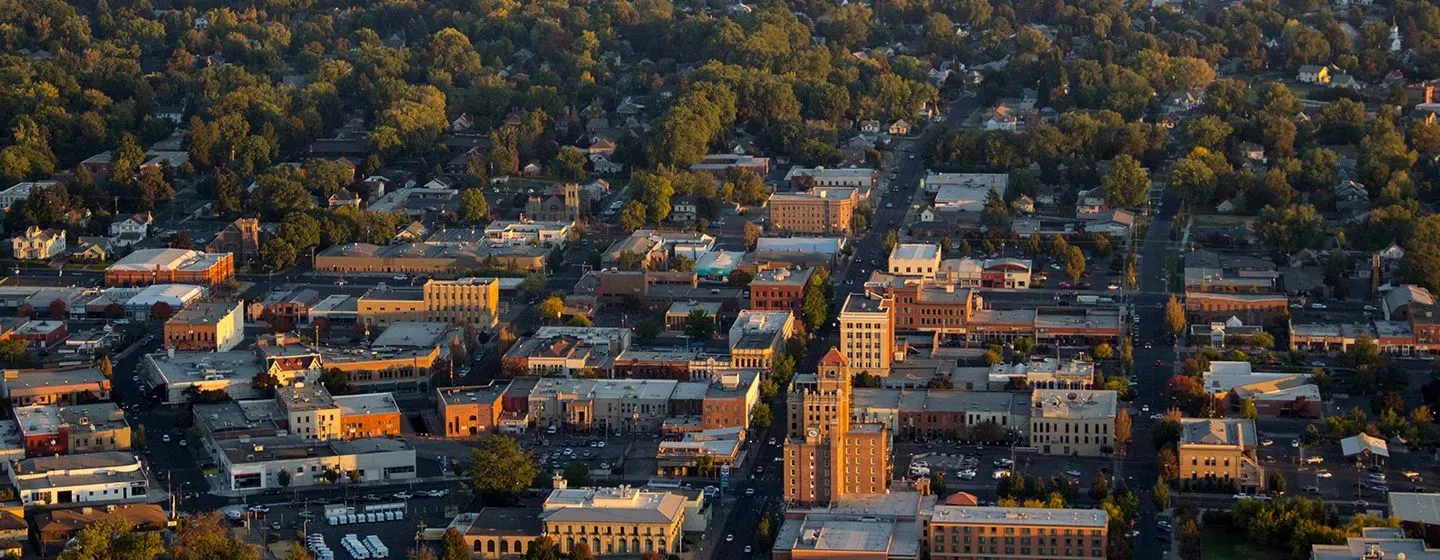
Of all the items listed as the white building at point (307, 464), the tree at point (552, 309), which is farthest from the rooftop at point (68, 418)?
the tree at point (552, 309)

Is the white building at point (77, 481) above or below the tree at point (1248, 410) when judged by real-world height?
above

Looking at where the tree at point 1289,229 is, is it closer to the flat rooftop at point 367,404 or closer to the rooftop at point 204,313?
the flat rooftop at point 367,404

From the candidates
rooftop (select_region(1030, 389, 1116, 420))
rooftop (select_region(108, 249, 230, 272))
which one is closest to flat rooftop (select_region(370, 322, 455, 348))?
rooftop (select_region(108, 249, 230, 272))

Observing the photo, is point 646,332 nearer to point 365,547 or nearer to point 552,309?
point 552,309

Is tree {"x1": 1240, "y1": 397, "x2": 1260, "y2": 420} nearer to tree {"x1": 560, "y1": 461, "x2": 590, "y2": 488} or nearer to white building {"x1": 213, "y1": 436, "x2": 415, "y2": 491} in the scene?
tree {"x1": 560, "y1": 461, "x2": 590, "y2": 488}

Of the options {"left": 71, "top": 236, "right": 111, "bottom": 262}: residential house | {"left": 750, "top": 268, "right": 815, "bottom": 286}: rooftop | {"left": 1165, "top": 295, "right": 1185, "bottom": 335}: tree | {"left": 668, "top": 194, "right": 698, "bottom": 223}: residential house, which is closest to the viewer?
{"left": 1165, "top": 295, "right": 1185, "bottom": 335}: tree

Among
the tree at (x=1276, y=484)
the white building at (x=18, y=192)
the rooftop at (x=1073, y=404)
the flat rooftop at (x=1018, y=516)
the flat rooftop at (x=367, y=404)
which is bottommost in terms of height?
the tree at (x=1276, y=484)

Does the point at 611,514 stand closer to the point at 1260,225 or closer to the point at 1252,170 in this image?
the point at 1260,225
